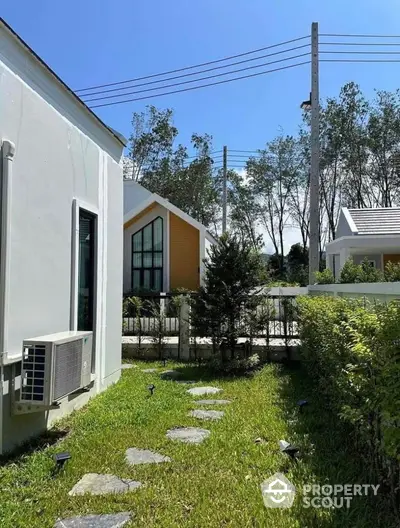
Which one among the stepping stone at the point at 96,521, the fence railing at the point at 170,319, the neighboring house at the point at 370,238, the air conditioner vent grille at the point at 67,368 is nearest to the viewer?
the stepping stone at the point at 96,521

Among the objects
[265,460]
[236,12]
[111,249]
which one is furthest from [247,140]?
[265,460]

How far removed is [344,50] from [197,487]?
14.6 meters

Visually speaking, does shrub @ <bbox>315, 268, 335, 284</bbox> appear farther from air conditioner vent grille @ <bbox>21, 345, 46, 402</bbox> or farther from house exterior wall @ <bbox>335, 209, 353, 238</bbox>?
air conditioner vent grille @ <bbox>21, 345, 46, 402</bbox>

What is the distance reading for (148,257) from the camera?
1841cm

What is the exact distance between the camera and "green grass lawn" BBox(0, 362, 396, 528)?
100 inches

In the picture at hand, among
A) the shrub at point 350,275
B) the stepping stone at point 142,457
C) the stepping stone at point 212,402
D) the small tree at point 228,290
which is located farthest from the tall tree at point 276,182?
the stepping stone at point 142,457

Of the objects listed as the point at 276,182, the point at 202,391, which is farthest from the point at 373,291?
the point at 276,182

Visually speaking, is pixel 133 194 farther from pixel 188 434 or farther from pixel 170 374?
pixel 188 434

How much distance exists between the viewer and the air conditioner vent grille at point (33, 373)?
11.3 feet

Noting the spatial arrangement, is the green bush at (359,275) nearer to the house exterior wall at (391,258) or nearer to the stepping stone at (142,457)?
the house exterior wall at (391,258)

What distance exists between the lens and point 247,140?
32.1 metres

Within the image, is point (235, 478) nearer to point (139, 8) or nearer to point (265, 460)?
point (265, 460)

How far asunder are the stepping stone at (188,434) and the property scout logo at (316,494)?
3.46ft

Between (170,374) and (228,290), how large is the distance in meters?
1.66
